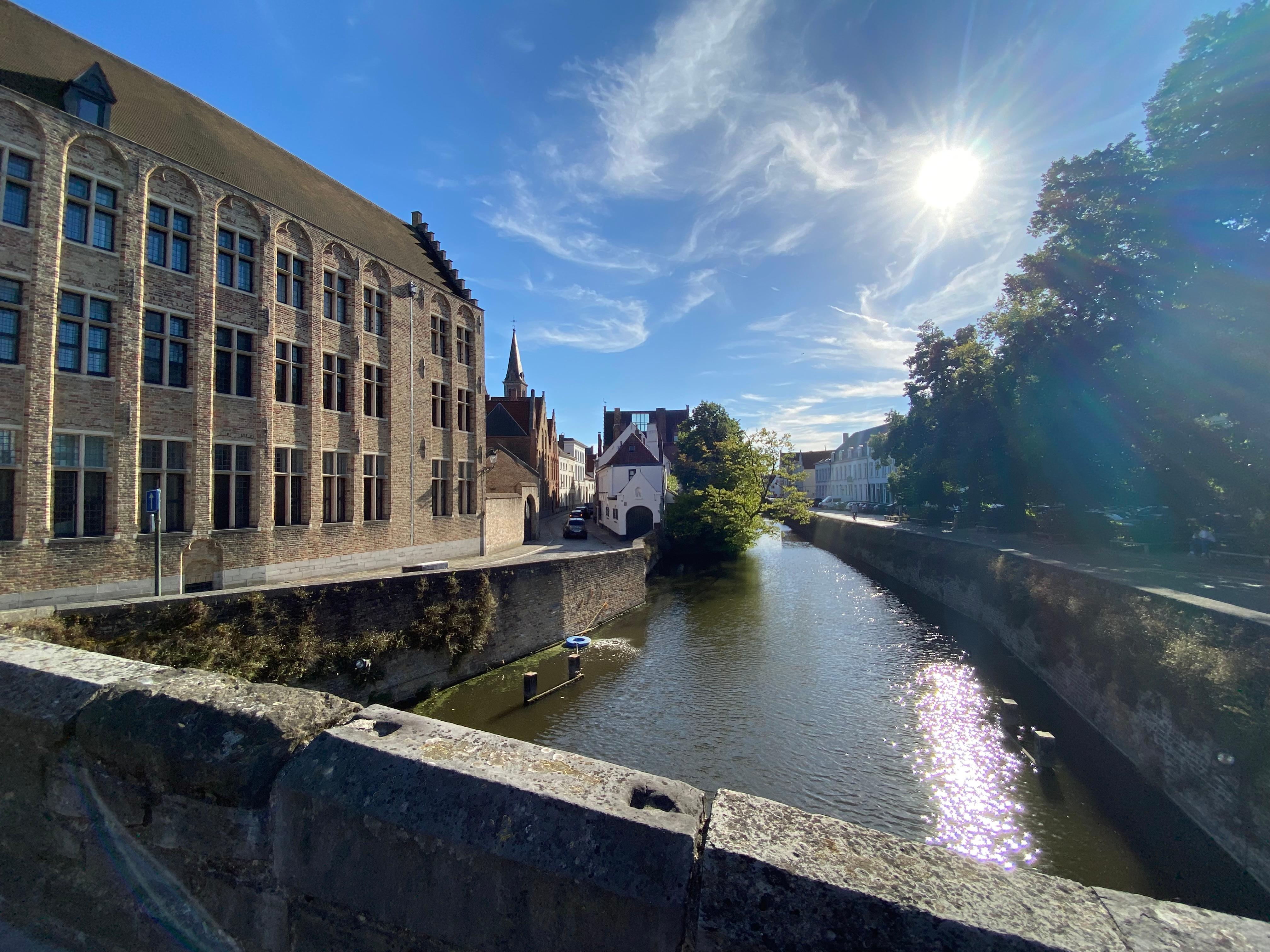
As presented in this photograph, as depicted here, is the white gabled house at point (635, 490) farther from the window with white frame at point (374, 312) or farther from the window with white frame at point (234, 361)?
the window with white frame at point (234, 361)

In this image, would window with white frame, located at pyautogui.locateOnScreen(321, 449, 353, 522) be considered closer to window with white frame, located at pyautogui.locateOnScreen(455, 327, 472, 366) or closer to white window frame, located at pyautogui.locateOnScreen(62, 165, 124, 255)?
white window frame, located at pyautogui.locateOnScreen(62, 165, 124, 255)

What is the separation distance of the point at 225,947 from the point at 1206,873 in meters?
11.5

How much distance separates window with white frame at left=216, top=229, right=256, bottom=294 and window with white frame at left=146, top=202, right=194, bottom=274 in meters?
0.67

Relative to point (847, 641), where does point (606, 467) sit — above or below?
above

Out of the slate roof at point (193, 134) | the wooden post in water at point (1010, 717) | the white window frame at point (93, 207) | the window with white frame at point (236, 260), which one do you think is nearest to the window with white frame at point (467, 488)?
the slate roof at point (193, 134)

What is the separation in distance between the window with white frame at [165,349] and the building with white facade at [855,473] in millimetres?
57391

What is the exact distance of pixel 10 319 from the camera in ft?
38.4

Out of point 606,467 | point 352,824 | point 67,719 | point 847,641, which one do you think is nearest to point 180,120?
point 67,719

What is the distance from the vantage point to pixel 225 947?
6.54ft

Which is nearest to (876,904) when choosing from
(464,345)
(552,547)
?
(464,345)

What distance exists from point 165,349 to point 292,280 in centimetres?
455

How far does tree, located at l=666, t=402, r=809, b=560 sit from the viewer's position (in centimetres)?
3547

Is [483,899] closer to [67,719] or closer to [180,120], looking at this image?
[67,719]

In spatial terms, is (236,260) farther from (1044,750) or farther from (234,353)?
(1044,750)
